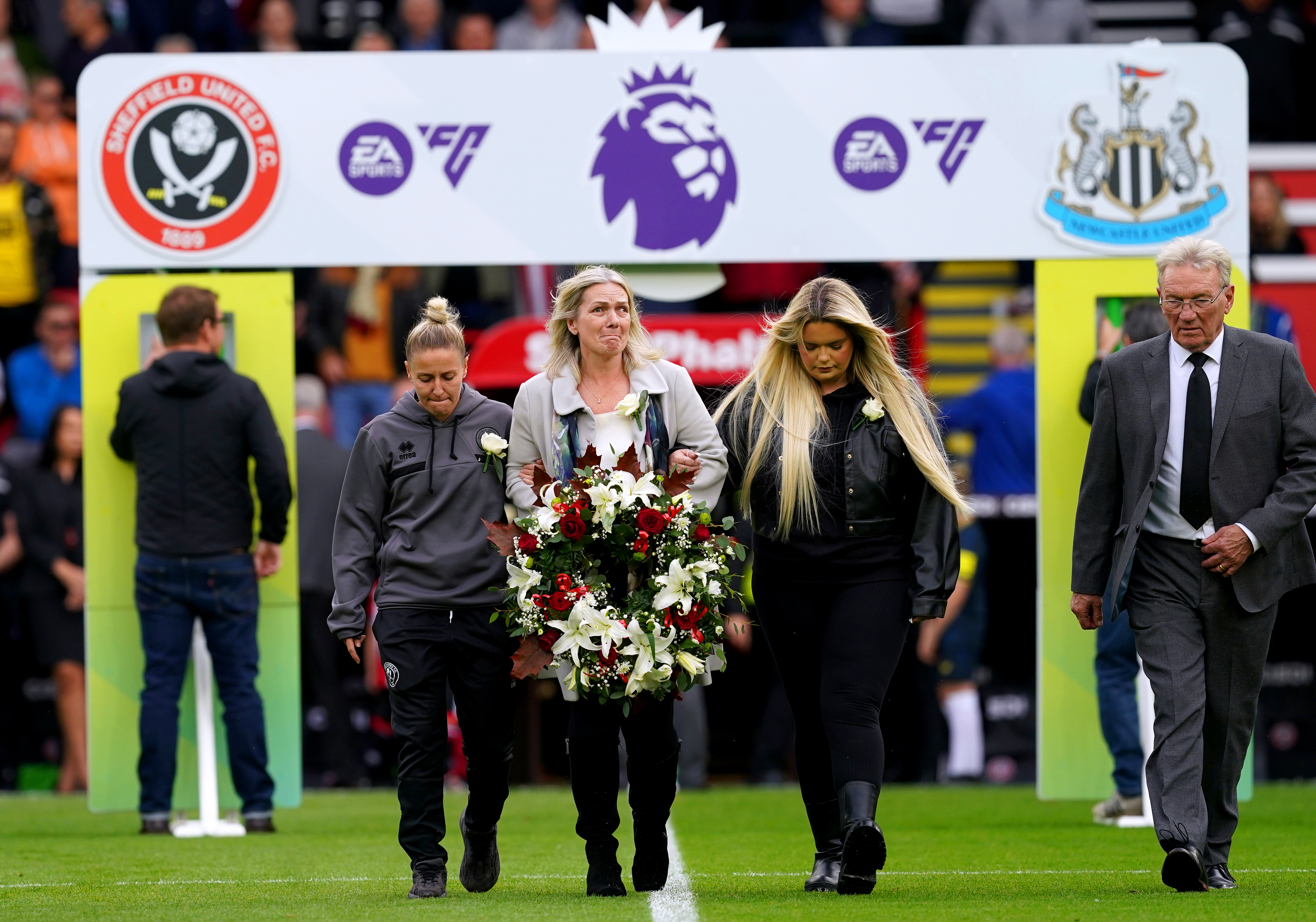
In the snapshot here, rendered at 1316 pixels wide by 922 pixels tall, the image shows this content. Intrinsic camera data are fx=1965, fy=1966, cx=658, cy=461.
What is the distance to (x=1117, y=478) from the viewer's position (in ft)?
20.9

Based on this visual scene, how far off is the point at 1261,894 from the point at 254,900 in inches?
123

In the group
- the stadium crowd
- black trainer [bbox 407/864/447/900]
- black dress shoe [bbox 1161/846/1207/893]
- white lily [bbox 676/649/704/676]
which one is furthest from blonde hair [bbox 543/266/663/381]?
the stadium crowd

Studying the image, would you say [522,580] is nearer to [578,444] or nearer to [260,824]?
[578,444]

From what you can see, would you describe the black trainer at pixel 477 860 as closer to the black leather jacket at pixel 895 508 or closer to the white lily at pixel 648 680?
the white lily at pixel 648 680

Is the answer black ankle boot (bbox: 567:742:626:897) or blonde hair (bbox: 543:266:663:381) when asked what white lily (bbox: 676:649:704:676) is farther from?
blonde hair (bbox: 543:266:663:381)

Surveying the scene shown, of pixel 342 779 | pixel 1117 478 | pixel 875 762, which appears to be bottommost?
pixel 342 779

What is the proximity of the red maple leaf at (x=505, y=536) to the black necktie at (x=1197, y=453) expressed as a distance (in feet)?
6.88

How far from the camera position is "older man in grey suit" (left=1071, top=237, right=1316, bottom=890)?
6.14 m

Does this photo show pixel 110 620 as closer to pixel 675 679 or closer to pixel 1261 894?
pixel 675 679

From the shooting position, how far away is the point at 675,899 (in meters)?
6.00

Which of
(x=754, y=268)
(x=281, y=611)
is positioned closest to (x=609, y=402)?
(x=281, y=611)

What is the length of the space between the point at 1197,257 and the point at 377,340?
805 centimetres

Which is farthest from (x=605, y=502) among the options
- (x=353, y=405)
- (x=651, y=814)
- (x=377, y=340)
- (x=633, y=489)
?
(x=377, y=340)

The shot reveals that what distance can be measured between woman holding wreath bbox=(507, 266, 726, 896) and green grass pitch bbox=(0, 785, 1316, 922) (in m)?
0.25
